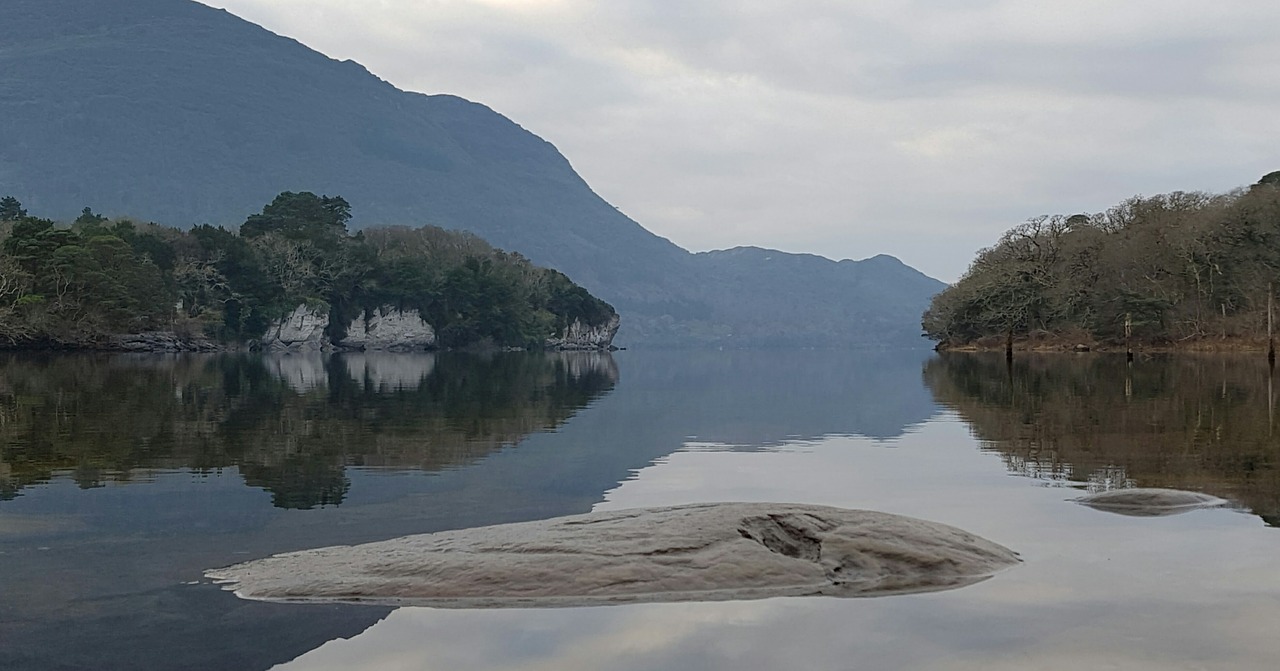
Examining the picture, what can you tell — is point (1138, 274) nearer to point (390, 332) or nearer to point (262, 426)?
point (262, 426)

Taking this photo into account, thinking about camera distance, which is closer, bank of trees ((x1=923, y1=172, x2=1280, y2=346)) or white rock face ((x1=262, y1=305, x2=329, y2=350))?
bank of trees ((x1=923, y1=172, x2=1280, y2=346))

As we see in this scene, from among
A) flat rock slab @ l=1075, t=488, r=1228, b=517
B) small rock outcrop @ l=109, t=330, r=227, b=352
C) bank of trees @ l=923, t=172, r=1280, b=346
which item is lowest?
flat rock slab @ l=1075, t=488, r=1228, b=517

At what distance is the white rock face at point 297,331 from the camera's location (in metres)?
132

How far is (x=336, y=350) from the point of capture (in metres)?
145

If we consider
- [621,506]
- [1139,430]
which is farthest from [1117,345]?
[621,506]

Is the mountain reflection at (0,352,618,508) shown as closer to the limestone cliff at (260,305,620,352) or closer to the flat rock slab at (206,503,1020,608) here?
the flat rock slab at (206,503,1020,608)

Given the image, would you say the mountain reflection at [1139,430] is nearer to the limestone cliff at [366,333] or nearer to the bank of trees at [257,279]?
the bank of trees at [257,279]

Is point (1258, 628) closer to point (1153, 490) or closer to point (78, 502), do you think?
point (1153, 490)

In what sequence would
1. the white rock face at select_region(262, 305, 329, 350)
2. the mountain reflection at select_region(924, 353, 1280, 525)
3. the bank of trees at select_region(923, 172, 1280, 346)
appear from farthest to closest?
the white rock face at select_region(262, 305, 329, 350) < the bank of trees at select_region(923, 172, 1280, 346) < the mountain reflection at select_region(924, 353, 1280, 525)

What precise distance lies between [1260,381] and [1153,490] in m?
35.5

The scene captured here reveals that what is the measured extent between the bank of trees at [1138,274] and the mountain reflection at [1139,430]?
46083 mm

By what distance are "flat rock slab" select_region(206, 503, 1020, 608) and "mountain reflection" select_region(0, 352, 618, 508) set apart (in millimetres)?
4853

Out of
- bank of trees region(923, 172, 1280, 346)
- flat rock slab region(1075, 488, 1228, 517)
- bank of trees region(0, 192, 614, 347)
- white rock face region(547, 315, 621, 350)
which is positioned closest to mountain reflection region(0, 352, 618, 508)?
flat rock slab region(1075, 488, 1228, 517)

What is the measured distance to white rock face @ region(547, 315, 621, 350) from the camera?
589 ft
